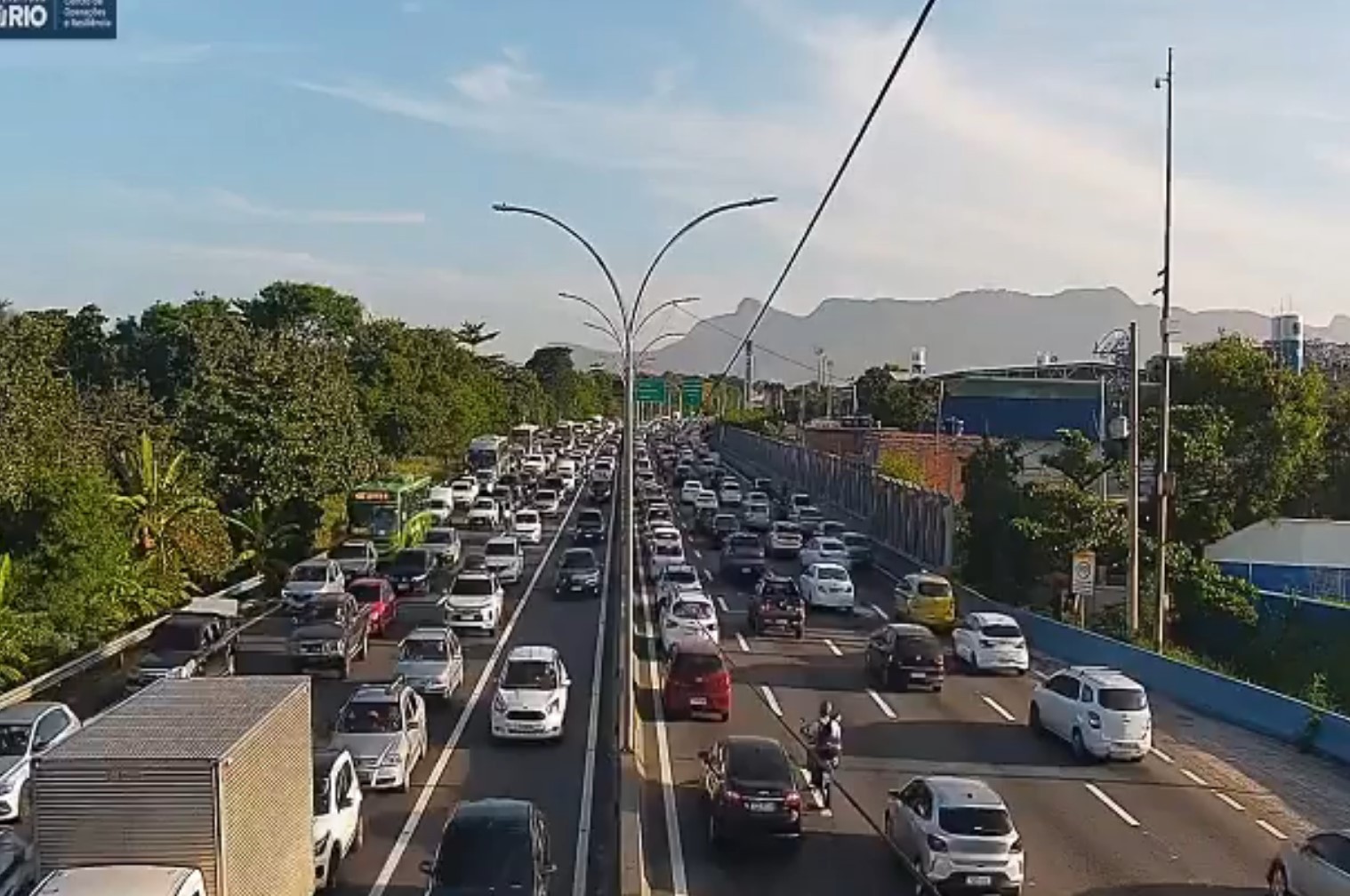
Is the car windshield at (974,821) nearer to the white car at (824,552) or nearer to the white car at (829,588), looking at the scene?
the white car at (829,588)

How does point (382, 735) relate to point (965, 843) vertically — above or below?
above

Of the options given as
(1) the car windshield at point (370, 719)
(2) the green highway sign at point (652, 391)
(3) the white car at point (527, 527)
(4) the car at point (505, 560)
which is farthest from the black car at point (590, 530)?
(1) the car windshield at point (370, 719)

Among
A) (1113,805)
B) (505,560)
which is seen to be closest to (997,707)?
(1113,805)

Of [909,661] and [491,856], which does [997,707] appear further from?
[491,856]

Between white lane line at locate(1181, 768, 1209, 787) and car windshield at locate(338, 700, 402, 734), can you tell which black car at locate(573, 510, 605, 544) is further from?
car windshield at locate(338, 700, 402, 734)

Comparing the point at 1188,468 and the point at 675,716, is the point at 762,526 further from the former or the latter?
the point at 675,716

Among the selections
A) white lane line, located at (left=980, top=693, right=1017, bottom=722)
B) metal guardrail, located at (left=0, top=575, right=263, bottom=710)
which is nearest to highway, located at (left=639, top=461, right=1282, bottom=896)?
white lane line, located at (left=980, top=693, right=1017, bottom=722)

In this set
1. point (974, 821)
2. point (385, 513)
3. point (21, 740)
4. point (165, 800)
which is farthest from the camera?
point (385, 513)
